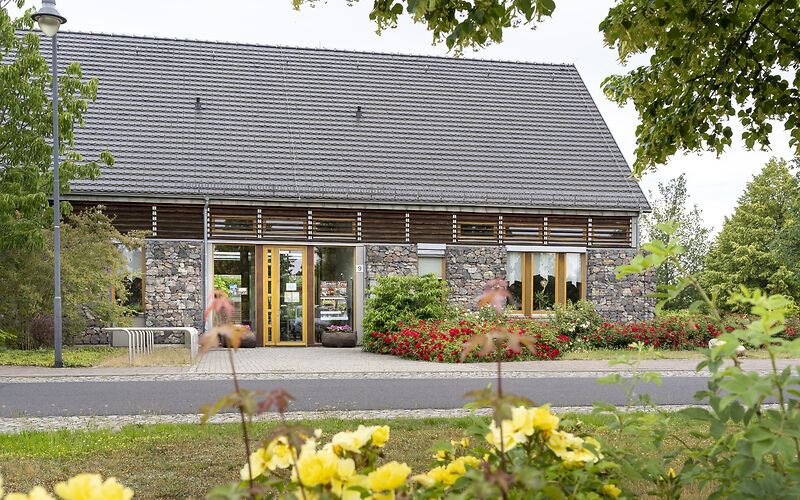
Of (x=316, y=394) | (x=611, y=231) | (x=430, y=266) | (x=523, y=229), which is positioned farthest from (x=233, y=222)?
(x=611, y=231)

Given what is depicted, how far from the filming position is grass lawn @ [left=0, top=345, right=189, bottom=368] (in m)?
13.2

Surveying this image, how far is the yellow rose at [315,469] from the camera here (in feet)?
5.50

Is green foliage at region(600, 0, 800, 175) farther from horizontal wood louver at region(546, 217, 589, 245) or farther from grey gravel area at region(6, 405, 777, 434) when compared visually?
horizontal wood louver at region(546, 217, 589, 245)

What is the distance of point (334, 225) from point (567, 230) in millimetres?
6923

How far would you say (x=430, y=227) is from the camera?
1908cm

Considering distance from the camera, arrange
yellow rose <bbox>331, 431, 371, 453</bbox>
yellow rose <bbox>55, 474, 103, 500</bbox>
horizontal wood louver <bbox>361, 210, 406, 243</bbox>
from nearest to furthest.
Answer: yellow rose <bbox>55, 474, 103, 500</bbox> → yellow rose <bbox>331, 431, 371, 453</bbox> → horizontal wood louver <bbox>361, 210, 406, 243</bbox>

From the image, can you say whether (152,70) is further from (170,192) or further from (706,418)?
(706,418)

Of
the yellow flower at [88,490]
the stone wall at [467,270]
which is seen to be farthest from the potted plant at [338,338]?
the yellow flower at [88,490]

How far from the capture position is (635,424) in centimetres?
287

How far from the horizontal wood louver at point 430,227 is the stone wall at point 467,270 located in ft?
1.31

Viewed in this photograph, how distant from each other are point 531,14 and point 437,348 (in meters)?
10.9

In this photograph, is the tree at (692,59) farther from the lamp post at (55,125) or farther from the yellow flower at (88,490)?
the lamp post at (55,125)

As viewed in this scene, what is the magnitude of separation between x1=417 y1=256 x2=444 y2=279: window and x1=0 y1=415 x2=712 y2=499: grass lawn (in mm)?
11576

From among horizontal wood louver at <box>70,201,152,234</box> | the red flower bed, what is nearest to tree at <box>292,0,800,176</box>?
the red flower bed
